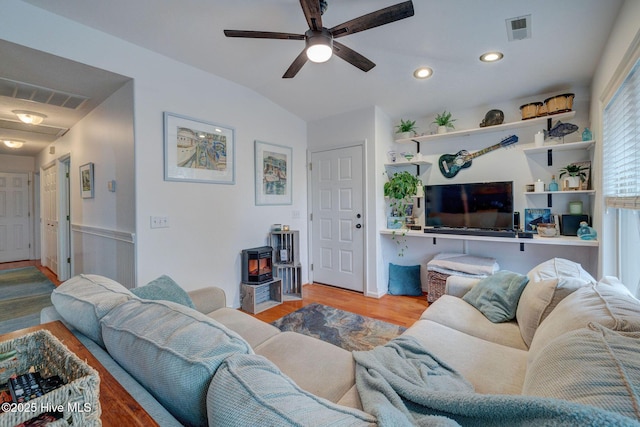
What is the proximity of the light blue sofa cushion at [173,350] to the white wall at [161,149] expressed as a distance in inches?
74.2

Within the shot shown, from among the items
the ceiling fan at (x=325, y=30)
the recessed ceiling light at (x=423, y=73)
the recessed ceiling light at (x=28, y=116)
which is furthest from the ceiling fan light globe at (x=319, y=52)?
the recessed ceiling light at (x=28, y=116)

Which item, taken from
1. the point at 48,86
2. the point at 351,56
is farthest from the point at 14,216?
the point at 351,56

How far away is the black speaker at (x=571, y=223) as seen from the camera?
111 inches

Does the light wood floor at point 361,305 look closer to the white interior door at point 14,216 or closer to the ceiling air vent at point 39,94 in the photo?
the ceiling air vent at point 39,94

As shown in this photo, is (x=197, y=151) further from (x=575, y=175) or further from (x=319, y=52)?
(x=575, y=175)

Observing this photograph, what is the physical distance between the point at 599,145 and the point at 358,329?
265 cm

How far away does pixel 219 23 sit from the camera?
225cm

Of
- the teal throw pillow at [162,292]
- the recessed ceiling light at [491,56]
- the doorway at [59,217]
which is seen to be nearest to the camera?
the teal throw pillow at [162,292]

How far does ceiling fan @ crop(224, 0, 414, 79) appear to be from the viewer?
1.64 m

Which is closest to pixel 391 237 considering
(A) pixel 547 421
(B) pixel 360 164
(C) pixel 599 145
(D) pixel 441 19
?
(B) pixel 360 164

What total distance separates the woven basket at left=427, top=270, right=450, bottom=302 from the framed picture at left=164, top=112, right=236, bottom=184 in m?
2.59


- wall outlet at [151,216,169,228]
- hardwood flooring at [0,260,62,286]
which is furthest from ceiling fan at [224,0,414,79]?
hardwood flooring at [0,260,62,286]

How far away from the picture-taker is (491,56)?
8.11 ft

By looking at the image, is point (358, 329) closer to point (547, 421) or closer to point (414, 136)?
point (547, 421)
